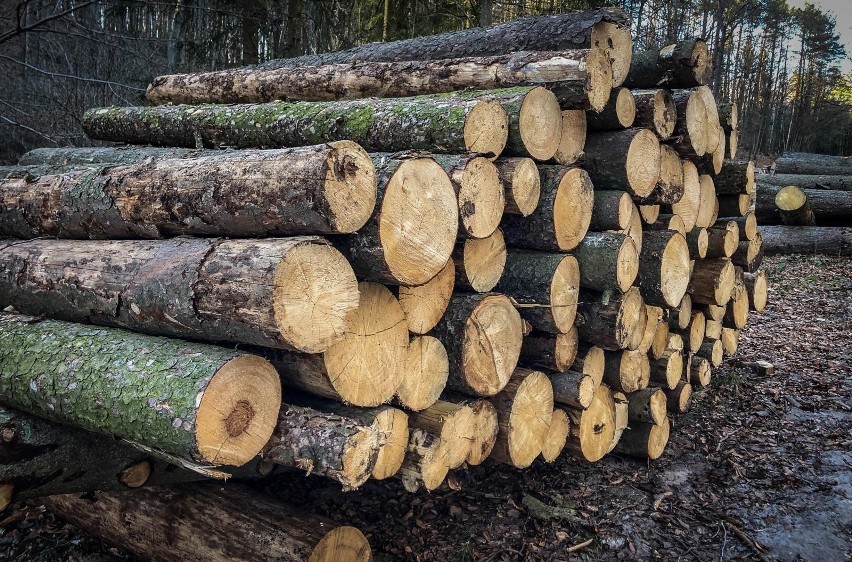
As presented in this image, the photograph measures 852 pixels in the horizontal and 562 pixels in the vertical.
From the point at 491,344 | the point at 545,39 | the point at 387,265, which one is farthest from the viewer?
the point at 545,39

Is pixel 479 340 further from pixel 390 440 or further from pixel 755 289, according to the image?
pixel 755 289

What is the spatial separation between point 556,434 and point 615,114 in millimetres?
2214

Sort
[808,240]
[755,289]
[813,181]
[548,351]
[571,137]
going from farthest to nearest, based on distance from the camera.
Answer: [813,181] → [808,240] → [755,289] → [571,137] → [548,351]

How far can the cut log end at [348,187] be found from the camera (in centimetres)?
215

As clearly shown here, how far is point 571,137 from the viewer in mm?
3746

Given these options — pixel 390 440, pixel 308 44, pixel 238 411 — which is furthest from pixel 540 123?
pixel 308 44

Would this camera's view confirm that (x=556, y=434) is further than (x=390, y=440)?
Yes

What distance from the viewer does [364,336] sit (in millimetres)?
2488

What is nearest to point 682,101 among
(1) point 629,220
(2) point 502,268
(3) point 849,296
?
(1) point 629,220

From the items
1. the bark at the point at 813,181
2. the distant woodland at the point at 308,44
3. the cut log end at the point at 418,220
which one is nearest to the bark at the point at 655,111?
the cut log end at the point at 418,220

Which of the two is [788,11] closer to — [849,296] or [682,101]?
[849,296]

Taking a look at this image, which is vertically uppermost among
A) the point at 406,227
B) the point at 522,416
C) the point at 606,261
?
the point at 406,227

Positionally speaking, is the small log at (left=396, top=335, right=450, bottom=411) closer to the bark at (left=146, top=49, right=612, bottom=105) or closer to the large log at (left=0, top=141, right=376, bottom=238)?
the large log at (left=0, top=141, right=376, bottom=238)

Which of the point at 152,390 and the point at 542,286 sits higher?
the point at 542,286
